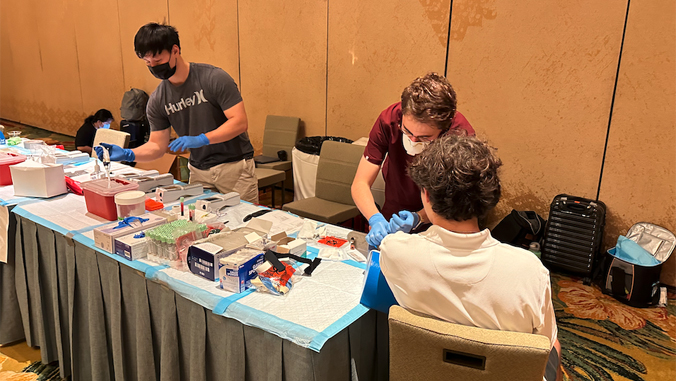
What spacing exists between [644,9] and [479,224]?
2.80 metres

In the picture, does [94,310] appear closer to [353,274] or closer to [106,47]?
[353,274]

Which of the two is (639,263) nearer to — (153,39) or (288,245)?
(288,245)

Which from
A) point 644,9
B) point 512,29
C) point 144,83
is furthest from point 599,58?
point 144,83

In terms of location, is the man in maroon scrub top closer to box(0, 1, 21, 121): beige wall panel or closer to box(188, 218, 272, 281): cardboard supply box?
box(188, 218, 272, 281): cardboard supply box

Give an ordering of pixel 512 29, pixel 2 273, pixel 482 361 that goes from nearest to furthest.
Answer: pixel 482 361
pixel 2 273
pixel 512 29

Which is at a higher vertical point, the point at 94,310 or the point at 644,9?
the point at 644,9

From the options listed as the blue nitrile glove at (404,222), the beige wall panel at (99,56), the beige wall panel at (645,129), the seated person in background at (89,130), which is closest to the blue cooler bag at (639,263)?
the beige wall panel at (645,129)

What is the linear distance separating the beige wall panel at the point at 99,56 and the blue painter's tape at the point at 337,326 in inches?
279

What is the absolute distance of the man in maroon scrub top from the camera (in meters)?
1.56

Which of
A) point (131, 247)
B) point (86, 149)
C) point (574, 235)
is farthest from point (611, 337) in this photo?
point (86, 149)

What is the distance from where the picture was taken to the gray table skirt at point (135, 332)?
1339 mm

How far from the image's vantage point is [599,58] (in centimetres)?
320

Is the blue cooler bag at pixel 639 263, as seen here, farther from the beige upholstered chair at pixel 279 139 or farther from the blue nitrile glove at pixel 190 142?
the beige upholstered chair at pixel 279 139

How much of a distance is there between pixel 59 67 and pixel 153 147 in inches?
280
